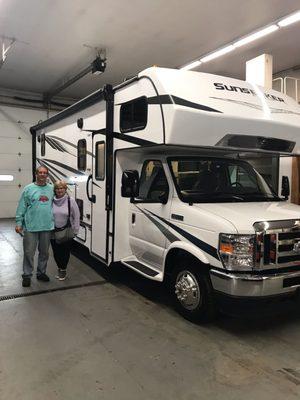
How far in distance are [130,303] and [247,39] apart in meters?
6.34

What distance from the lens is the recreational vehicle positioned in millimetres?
3773

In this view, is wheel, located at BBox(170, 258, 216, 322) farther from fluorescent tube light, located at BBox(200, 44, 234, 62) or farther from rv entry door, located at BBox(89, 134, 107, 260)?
fluorescent tube light, located at BBox(200, 44, 234, 62)

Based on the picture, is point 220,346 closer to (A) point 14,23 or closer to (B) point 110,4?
(B) point 110,4

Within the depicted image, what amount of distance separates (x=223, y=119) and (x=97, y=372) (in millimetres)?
2943

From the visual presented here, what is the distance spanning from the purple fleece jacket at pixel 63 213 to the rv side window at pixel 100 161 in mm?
625

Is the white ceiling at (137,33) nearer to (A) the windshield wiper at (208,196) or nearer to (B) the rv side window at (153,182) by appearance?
(B) the rv side window at (153,182)

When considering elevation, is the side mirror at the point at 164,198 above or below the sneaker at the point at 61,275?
above

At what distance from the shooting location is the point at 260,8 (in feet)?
22.1

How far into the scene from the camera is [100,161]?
5.84 m

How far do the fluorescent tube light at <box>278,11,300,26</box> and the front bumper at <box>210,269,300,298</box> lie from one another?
5436mm

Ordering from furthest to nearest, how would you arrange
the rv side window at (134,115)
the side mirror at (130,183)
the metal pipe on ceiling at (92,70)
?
1. the metal pipe on ceiling at (92,70)
2. the side mirror at (130,183)
3. the rv side window at (134,115)

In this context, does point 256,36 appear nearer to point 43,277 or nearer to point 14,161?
point 43,277

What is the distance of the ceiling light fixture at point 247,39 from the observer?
710 centimetres

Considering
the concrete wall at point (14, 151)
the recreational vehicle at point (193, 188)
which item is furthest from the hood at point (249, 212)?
the concrete wall at point (14, 151)
